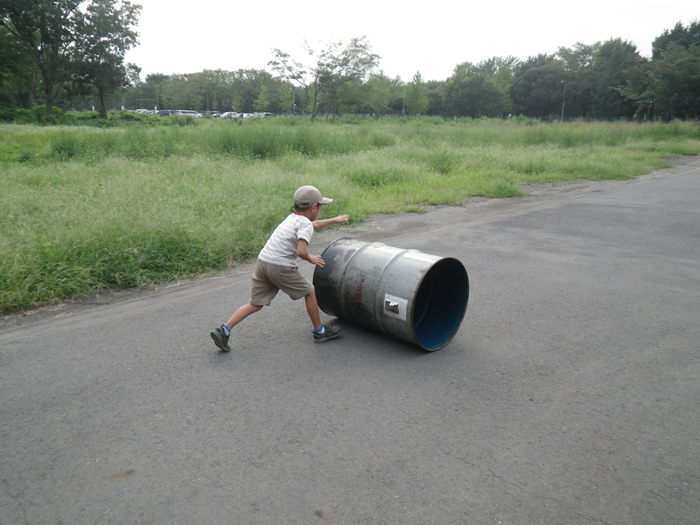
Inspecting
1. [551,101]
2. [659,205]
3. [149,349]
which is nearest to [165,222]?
[149,349]

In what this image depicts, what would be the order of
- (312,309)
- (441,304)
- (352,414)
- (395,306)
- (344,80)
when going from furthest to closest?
1. (344,80)
2. (441,304)
3. (312,309)
4. (395,306)
5. (352,414)

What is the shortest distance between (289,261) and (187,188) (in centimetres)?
540

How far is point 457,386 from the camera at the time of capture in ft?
11.2

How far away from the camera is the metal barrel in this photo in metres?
3.78

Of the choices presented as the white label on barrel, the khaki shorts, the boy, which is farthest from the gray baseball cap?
the white label on barrel

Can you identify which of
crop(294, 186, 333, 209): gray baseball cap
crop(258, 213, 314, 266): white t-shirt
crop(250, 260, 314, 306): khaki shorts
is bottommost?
crop(250, 260, 314, 306): khaki shorts

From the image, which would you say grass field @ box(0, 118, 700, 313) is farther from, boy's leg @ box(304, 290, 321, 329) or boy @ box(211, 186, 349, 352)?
boy's leg @ box(304, 290, 321, 329)

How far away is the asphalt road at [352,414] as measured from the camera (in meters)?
2.34

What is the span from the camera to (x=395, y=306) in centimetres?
378

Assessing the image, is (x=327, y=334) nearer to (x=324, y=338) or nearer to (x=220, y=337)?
(x=324, y=338)

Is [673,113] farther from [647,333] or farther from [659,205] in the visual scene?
[647,333]

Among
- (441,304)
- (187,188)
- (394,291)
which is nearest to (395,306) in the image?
(394,291)

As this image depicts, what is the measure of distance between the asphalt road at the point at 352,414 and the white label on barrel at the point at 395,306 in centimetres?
32

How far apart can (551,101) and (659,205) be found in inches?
2653
